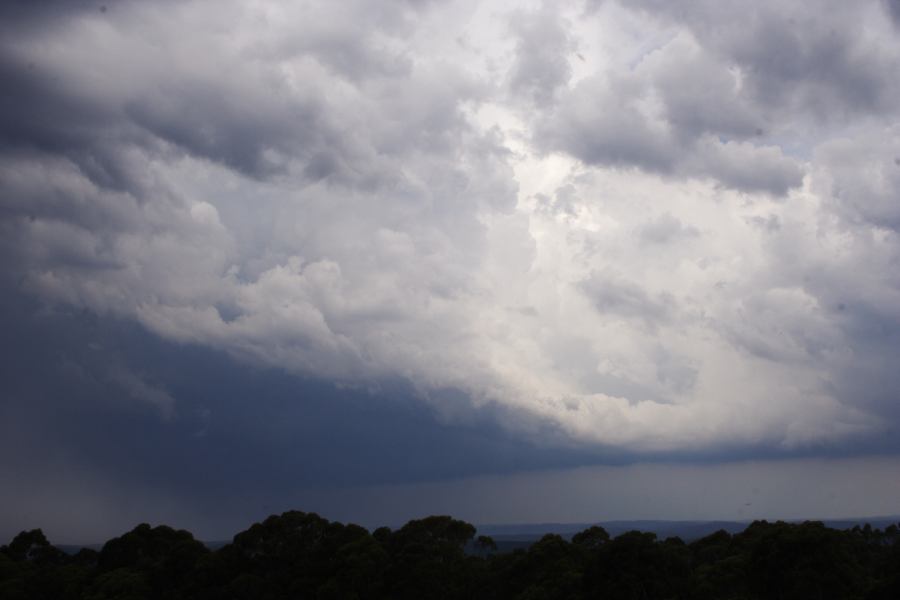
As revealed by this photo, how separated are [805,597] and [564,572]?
25090mm

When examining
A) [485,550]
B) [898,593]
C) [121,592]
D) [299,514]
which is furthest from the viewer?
[485,550]

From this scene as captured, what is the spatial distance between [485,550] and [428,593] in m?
26.1

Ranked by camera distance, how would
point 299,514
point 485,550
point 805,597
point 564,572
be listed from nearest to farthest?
point 805,597, point 564,572, point 299,514, point 485,550

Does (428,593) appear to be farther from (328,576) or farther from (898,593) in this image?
(898,593)

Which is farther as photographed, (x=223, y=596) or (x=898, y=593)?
(x=223, y=596)

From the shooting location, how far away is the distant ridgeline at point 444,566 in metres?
69.8

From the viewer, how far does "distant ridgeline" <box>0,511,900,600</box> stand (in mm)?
69812

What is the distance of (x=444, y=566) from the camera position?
93250mm

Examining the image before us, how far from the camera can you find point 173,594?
96.4 m

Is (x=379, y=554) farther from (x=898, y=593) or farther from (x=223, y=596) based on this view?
(x=898, y=593)

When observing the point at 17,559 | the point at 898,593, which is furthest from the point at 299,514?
the point at 898,593

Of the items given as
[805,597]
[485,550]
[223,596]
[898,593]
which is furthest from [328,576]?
[898,593]

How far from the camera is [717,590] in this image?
3093 inches

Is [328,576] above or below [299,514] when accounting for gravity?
below
